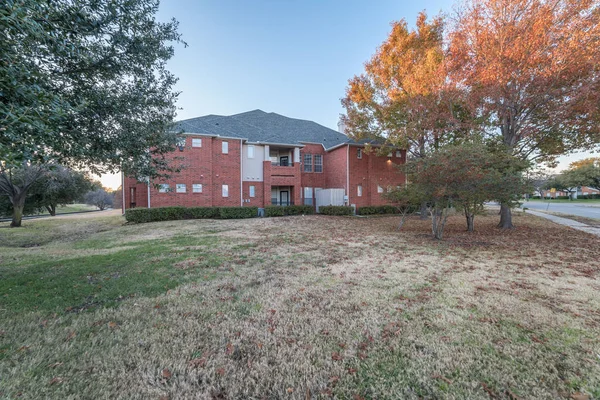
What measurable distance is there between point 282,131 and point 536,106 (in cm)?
1843

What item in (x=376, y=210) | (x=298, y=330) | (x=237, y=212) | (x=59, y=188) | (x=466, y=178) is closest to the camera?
(x=298, y=330)

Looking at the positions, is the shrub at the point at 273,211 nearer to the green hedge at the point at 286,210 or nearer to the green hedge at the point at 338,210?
the green hedge at the point at 286,210

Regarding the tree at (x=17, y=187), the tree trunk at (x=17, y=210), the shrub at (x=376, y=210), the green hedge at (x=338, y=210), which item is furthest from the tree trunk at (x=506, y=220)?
the tree trunk at (x=17, y=210)

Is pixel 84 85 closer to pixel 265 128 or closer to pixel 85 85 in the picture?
pixel 85 85

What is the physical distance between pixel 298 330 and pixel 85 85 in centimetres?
667

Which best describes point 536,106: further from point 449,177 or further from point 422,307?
point 422,307

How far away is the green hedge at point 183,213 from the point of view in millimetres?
16047

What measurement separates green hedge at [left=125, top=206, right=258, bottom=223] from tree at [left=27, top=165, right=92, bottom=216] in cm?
912

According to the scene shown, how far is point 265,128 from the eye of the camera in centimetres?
2359

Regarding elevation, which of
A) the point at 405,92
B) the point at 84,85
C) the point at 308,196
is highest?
the point at 405,92

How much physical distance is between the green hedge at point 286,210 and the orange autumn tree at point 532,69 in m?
13.4

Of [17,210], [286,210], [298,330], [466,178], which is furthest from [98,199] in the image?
[466,178]

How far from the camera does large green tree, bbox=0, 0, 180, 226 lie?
2986mm

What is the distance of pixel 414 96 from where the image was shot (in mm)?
14055
